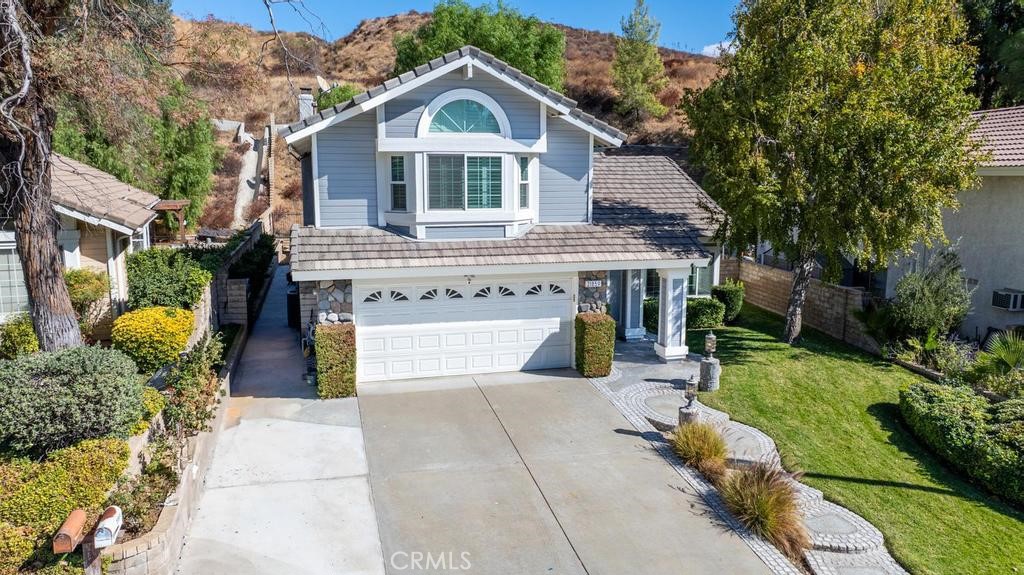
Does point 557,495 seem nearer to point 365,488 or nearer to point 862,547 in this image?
point 365,488

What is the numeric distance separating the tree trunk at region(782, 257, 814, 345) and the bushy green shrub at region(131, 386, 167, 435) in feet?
46.9

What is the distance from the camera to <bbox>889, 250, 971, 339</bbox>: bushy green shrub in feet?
52.3

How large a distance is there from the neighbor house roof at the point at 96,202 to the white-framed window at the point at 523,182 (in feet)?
25.8

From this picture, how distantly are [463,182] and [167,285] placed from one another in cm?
625

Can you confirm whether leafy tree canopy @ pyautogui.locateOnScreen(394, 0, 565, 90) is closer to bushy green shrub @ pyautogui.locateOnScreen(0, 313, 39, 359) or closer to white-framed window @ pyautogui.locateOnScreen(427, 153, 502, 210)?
white-framed window @ pyautogui.locateOnScreen(427, 153, 502, 210)

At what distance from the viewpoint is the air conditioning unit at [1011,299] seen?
16.6 m

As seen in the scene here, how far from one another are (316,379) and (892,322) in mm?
13491

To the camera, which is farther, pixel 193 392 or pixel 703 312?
pixel 703 312

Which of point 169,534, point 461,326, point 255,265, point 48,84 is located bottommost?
point 169,534

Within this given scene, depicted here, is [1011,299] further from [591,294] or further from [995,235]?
[591,294]

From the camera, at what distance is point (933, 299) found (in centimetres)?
1597

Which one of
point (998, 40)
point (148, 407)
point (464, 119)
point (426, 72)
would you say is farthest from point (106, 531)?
point (998, 40)

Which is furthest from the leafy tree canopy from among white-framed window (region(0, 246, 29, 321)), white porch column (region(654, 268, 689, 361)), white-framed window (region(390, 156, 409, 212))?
white-framed window (region(0, 246, 29, 321))

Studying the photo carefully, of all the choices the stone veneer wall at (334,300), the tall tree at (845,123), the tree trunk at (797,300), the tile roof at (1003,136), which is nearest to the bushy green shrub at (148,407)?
the stone veneer wall at (334,300)
